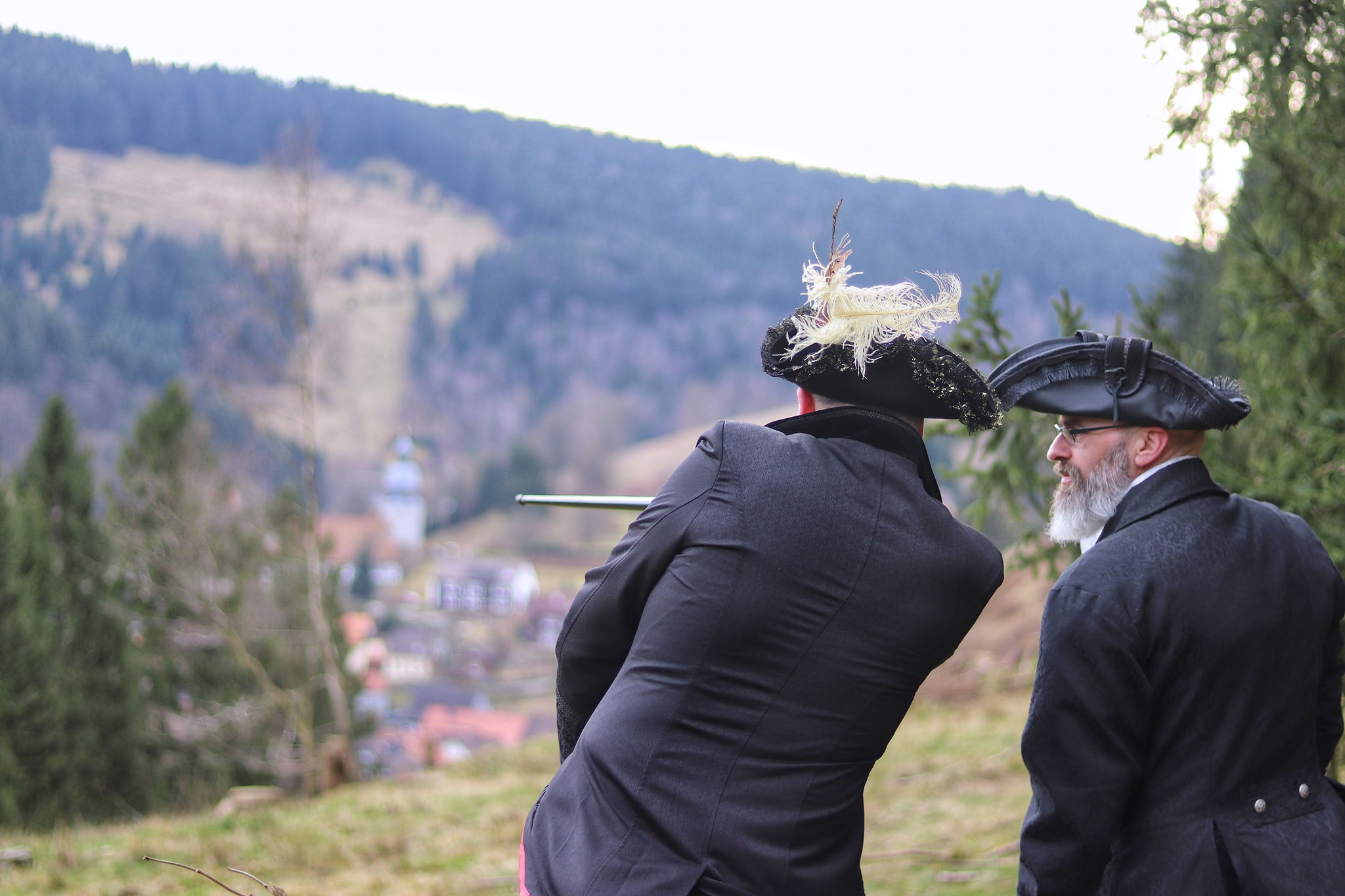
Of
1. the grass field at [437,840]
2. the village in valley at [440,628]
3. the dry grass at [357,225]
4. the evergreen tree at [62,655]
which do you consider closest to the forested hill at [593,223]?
the dry grass at [357,225]

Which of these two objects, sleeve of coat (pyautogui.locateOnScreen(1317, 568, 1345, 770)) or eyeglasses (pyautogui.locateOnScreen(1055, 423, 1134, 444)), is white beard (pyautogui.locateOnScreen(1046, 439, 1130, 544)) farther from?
sleeve of coat (pyautogui.locateOnScreen(1317, 568, 1345, 770))

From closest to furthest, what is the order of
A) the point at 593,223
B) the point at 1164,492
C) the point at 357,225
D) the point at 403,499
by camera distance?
1. the point at 1164,492
2. the point at 403,499
3. the point at 357,225
4. the point at 593,223

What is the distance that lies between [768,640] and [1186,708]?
2.87ft

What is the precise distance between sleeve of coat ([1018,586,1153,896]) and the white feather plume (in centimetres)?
60

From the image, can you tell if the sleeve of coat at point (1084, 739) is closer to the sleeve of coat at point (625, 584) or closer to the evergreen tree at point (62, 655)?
the sleeve of coat at point (625, 584)

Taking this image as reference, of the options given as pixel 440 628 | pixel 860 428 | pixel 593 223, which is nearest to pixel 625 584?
pixel 860 428

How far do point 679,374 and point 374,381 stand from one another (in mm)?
34251

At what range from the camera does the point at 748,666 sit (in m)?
1.90

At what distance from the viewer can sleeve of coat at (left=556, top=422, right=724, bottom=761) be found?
1943mm

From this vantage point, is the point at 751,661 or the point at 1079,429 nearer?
the point at 751,661

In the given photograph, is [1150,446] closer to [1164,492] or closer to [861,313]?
[1164,492]

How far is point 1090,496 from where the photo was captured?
8.02ft

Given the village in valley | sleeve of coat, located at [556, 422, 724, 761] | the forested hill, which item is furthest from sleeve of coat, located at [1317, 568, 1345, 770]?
the forested hill

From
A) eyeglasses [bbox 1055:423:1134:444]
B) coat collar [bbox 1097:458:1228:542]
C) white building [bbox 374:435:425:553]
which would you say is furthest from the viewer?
white building [bbox 374:435:425:553]
